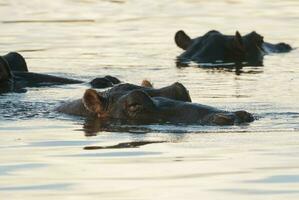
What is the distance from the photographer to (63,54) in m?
19.3

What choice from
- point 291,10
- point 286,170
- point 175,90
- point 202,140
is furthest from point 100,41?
point 286,170

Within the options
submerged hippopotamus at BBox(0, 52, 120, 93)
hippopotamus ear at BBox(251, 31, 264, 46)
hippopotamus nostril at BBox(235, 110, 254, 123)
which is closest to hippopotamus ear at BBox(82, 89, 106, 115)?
hippopotamus nostril at BBox(235, 110, 254, 123)

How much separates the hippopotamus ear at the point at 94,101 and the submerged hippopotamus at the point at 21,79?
2.36 metres

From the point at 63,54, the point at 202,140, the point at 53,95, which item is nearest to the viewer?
the point at 202,140

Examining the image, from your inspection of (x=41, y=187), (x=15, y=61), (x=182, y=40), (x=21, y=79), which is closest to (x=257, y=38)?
(x=182, y=40)

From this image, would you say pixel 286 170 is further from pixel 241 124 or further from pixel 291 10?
pixel 291 10

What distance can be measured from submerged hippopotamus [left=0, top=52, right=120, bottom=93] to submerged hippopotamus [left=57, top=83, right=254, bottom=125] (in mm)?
2178

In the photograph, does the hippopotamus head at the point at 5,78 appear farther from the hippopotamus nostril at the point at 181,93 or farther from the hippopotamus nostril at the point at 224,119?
the hippopotamus nostril at the point at 224,119

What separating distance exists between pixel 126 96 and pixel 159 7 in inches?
612

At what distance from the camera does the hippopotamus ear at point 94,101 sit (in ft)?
39.1

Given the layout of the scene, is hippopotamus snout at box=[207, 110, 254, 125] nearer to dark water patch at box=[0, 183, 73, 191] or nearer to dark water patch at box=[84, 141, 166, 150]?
dark water patch at box=[84, 141, 166, 150]

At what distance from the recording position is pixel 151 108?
11617 mm

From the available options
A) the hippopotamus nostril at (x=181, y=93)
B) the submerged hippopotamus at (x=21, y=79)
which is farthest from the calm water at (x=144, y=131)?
the hippopotamus nostril at (x=181, y=93)

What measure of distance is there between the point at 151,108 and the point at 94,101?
76 cm
